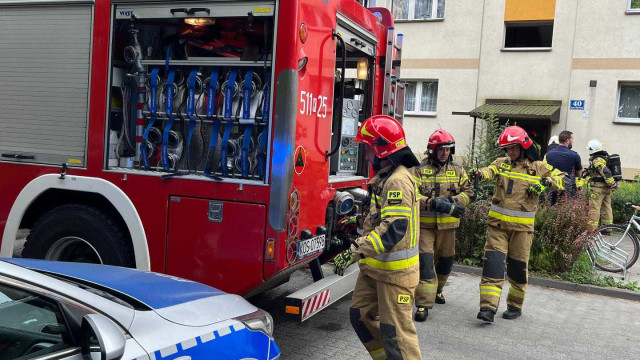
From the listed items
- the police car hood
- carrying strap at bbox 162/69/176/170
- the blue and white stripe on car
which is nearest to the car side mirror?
the blue and white stripe on car

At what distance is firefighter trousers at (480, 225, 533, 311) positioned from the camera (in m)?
5.74

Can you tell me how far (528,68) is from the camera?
17281mm

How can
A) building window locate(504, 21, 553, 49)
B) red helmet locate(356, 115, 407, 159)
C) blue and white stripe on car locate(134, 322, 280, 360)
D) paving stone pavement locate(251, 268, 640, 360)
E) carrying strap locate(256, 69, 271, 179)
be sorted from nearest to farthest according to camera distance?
blue and white stripe on car locate(134, 322, 280, 360) → red helmet locate(356, 115, 407, 159) → carrying strap locate(256, 69, 271, 179) → paving stone pavement locate(251, 268, 640, 360) → building window locate(504, 21, 553, 49)

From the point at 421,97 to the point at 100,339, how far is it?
707 inches

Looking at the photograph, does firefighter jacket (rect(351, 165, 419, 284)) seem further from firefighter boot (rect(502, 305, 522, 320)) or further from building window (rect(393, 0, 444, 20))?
building window (rect(393, 0, 444, 20))

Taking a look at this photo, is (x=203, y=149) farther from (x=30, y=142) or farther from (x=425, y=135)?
(x=425, y=135)

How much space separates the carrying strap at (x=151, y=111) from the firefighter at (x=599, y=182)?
7505 mm

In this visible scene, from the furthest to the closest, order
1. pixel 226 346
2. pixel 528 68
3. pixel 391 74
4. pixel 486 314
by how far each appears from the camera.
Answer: pixel 528 68 → pixel 391 74 → pixel 486 314 → pixel 226 346

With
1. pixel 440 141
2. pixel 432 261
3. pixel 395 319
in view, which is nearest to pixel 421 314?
pixel 432 261

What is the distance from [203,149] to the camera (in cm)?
473

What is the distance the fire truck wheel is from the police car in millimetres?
1414

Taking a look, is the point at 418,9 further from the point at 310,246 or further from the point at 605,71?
the point at 310,246

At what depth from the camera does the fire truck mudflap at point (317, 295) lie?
4113mm

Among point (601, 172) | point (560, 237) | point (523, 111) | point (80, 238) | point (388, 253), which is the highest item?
point (523, 111)
